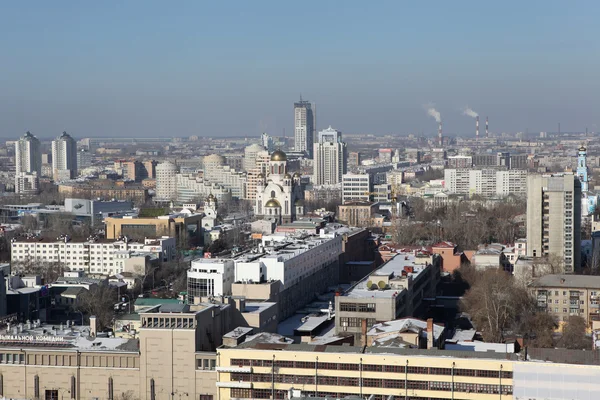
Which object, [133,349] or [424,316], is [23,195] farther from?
[133,349]

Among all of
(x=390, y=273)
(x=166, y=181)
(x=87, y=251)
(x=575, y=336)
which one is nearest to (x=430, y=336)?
(x=575, y=336)

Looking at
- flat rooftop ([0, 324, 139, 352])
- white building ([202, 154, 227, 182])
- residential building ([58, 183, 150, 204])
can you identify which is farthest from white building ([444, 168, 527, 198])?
flat rooftop ([0, 324, 139, 352])

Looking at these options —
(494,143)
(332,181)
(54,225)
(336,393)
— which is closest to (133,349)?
(336,393)

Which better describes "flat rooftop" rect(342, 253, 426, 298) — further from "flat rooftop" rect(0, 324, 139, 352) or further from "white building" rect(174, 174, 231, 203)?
"white building" rect(174, 174, 231, 203)

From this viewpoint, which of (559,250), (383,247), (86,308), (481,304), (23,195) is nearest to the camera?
(481,304)

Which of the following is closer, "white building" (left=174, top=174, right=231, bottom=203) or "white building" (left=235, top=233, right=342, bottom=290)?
"white building" (left=235, top=233, right=342, bottom=290)

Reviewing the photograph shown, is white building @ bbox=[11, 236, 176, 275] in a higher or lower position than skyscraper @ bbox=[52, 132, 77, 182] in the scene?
lower

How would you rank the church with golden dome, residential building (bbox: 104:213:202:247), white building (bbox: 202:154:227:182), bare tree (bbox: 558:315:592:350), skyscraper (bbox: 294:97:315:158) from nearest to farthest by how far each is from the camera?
bare tree (bbox: 558:315:592:350)
residential building (bbox: 104:213:202:247)
the church with golden dome
white building (bbox: 202:154:227:182)
skyscraper (bbox: 294:97:315:158)
